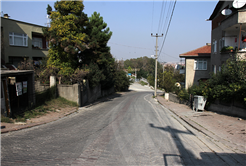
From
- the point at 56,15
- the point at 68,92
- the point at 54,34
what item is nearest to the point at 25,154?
the point at 68,92

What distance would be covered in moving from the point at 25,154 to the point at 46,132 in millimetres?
2766

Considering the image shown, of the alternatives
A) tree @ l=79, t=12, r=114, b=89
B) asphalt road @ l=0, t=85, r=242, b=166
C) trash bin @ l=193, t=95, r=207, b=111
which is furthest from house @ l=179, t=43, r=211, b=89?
asphalt road @ l=0, t=85, r=242, b=166

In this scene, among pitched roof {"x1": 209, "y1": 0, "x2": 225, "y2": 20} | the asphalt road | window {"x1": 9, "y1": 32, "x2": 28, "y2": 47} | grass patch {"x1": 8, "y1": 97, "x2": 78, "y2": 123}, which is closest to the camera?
the asphalt road

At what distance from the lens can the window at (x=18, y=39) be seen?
72.9 feet

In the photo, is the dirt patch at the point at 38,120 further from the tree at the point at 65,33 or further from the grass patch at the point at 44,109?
the tree at the point at 65,33

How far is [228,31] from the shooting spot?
59.8 ft

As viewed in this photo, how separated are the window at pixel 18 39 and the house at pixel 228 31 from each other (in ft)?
72.0

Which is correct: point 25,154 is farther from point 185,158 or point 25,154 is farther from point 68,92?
point 68,92

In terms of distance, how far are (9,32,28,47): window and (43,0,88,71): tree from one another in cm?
594

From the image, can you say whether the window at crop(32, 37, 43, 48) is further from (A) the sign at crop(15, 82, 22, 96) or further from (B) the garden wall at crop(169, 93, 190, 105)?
(B) the garden wall at crop(169, 93, 190, 105)

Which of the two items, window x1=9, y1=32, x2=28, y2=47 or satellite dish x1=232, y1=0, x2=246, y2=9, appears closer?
satellite dish x1=232, y1=0, x2=246, y2=9

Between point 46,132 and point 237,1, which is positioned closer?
point 46,132

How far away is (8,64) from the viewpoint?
72.2 ft

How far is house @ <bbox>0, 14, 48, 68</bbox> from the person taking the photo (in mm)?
21433
